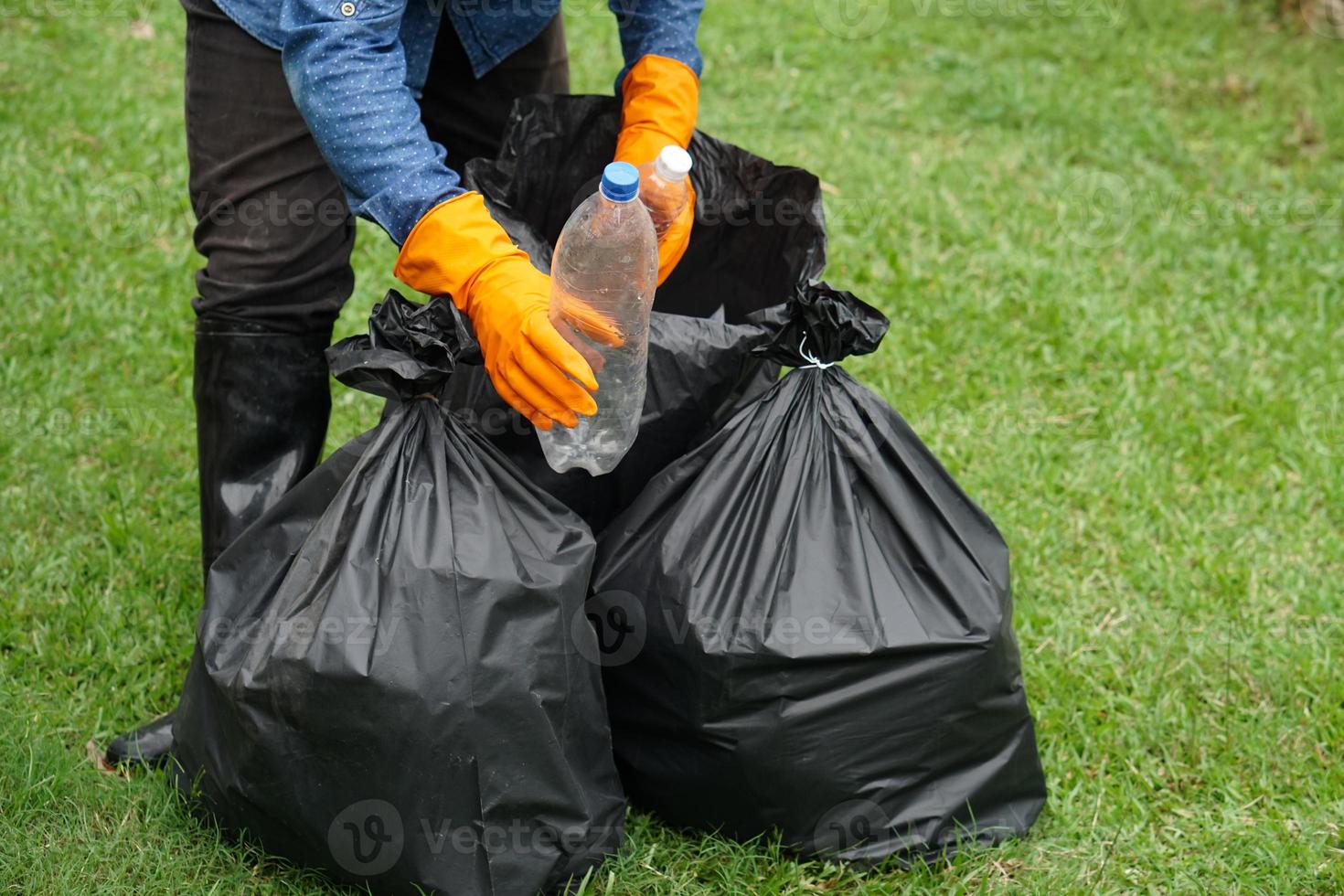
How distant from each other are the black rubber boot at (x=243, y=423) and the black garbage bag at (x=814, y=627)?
0.61 meters

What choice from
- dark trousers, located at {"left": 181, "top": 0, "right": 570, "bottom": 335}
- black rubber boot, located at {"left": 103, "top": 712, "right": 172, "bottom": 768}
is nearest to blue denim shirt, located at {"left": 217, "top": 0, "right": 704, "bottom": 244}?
dark trousers, located at {"left": 181, "top": 0, "right": 570, "bottom": 335}

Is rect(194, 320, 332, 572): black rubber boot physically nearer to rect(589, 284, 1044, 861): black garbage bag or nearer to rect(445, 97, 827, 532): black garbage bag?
rect(445, 97, 827, 532): black garbage bag

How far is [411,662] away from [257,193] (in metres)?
0.86

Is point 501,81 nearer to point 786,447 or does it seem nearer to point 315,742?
point 786,447

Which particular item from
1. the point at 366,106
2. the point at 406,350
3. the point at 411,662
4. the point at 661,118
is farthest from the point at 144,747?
the point at 661,118

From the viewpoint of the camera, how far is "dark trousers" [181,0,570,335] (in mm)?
2092

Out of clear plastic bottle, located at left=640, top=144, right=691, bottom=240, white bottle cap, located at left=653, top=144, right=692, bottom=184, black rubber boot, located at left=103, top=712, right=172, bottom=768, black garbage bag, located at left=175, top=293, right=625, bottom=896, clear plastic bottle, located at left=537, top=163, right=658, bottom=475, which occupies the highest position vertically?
white bottle cap, located at left=653, top=144, right=692, bottom=184

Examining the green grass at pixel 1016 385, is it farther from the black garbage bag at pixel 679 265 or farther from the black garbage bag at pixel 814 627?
the black garbage bag at pixel 679 265

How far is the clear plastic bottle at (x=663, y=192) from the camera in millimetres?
1826

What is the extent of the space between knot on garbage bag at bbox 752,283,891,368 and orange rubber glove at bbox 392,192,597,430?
0.34 m

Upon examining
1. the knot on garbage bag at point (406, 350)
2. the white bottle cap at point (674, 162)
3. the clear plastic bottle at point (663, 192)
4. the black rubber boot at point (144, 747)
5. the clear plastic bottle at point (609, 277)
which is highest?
the white bottle cap at point (674, 162)

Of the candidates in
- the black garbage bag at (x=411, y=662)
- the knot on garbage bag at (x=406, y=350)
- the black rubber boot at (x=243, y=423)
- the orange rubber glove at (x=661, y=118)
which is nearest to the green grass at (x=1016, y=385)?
the black garbage bag at (x=411, y=662)

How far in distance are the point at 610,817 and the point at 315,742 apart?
472 millimetres

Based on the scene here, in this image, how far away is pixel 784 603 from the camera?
1930 mm
